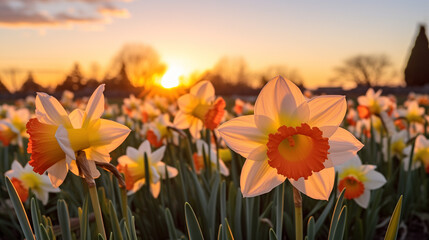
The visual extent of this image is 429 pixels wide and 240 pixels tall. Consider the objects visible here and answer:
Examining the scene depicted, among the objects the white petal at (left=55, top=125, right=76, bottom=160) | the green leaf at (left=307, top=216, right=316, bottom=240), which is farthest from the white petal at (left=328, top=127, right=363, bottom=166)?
the white petal at (left=55, top=125, right=76, bottom=160)

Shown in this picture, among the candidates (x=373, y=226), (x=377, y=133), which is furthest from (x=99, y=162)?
(x=377, y=133)

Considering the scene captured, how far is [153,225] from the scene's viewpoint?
7.32ft

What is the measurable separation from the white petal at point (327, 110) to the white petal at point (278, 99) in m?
0.04

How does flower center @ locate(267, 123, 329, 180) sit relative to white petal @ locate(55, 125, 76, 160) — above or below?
below

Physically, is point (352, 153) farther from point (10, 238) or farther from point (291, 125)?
point (10, 238)

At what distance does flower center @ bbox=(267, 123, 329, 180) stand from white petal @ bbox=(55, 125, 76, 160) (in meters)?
0.49

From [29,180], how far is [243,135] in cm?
165

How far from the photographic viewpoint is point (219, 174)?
200cm

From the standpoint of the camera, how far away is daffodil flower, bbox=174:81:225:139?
231 cm

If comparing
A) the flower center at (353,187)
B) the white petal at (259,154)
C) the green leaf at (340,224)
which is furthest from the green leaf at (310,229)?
the flower center at (353,187)

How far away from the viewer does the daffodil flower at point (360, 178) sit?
2.13 meters

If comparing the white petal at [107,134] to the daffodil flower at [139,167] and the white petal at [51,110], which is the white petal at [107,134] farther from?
the daffodil flower at [139,167]

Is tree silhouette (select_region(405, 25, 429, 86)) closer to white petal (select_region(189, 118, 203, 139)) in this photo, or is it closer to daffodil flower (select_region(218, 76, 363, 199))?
white petal (select_region(189, 118, 203, 139))

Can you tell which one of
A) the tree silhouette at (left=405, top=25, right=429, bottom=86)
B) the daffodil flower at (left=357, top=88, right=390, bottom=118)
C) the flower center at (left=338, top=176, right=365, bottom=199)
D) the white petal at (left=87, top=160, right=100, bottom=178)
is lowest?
the tree silhouette at (left=405, top=25, right=429, bottom=86)
